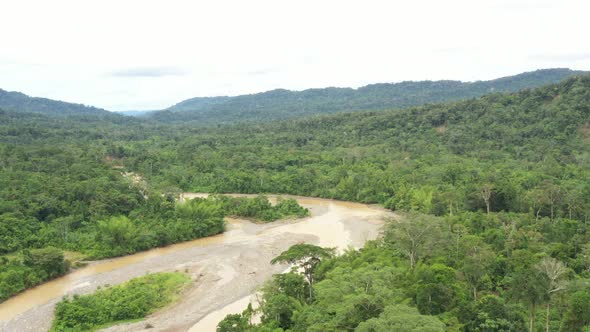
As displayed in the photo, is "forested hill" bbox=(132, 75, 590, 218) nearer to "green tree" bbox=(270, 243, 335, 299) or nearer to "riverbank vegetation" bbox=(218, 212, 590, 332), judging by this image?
"riverbank vegetation" bbox=(218, 212, 590, 332)

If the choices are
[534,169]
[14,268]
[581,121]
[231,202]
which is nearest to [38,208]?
[14,268]

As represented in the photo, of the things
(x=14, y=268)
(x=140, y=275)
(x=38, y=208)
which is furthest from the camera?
(x=38, y=208)

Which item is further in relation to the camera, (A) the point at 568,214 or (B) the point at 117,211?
(B) the point at 117,211

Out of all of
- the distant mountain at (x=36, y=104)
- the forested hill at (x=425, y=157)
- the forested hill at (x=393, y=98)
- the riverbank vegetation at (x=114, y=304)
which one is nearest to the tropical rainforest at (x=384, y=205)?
the forested hill at (x=425, y=157)

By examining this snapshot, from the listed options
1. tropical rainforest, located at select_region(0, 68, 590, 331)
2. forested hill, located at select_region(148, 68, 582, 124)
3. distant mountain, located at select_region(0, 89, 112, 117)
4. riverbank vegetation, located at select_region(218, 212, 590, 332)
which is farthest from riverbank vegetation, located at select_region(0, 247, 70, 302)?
distant mountain, located at select_region(0, 89, 112, 117)

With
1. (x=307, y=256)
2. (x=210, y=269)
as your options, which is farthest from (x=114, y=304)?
(x=307, y=256)

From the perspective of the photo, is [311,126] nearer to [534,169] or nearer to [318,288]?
[534,169]

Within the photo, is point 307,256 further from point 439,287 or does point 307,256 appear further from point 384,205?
point 384,205
